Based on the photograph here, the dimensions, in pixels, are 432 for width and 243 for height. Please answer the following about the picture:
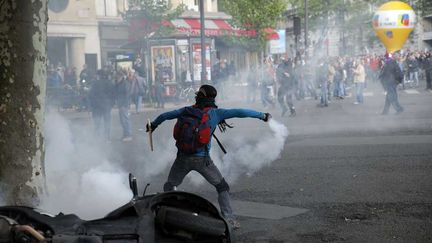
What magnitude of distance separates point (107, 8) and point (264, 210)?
2522cm

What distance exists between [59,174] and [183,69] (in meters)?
19.0

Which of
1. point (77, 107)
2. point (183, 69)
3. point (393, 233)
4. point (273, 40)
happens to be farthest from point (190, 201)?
point (273, 40)

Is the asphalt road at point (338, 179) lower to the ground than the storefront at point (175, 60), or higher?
lower

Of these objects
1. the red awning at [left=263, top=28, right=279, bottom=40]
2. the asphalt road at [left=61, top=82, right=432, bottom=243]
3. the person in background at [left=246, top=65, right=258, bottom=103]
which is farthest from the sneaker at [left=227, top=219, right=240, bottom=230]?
the red awning at [left=263, top=28, right=279, bottom=40]

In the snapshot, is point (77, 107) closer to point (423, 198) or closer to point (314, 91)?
point (314, 91)

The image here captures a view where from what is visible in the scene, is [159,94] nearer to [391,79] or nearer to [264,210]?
[391,79]

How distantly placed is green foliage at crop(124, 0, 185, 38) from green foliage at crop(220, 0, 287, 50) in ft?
16.3

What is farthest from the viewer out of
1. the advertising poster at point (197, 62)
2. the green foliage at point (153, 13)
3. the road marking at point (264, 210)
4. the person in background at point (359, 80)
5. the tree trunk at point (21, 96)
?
Result: the green foliage at point (153, 13)

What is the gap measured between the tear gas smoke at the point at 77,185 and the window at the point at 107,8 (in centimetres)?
2069

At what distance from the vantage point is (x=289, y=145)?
12891 mm

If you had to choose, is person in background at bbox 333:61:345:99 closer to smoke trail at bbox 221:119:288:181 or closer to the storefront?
the storefront

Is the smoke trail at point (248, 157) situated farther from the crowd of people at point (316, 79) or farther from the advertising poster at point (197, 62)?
the advertising poster at point (197, 62)

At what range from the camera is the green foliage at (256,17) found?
33656 mm

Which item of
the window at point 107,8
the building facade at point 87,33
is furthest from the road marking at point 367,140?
the window at point 107,8
